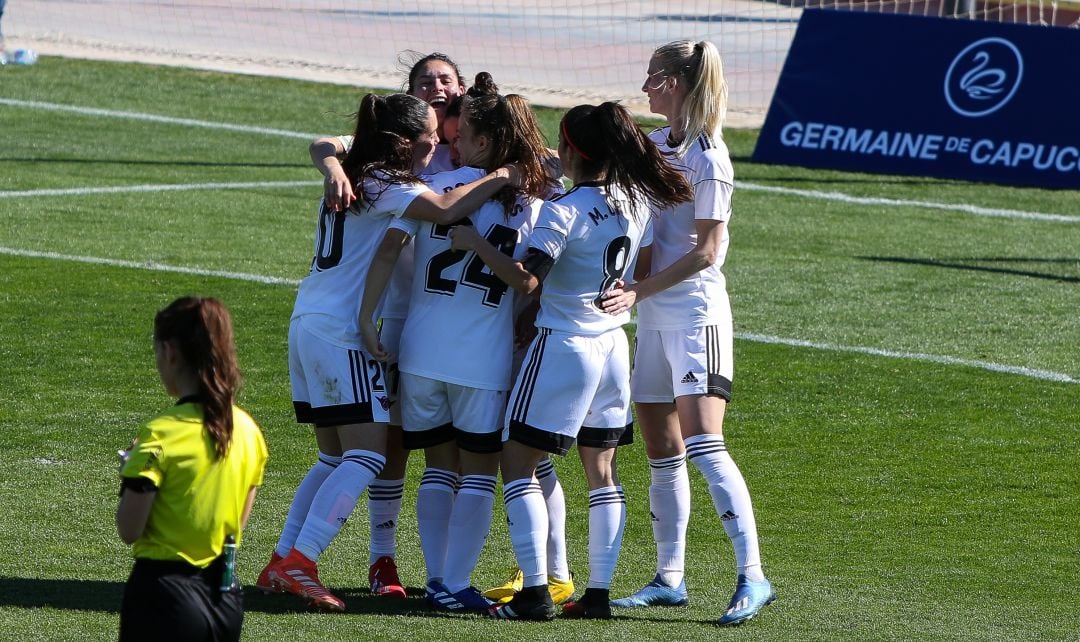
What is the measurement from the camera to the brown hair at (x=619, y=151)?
527 centimetres

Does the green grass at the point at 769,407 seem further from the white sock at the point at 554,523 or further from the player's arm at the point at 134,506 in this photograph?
the player's arm at the point at 134,506

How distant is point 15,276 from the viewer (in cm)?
1096

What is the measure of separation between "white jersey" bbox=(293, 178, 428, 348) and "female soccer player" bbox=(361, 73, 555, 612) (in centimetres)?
9

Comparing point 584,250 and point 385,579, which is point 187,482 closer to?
point 584,250

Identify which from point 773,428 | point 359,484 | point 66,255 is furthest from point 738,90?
point 359,484

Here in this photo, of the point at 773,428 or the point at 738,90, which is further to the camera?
the point at 738,90

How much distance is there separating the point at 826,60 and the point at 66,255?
8.17 metres

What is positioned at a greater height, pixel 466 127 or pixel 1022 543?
pixel 466 127

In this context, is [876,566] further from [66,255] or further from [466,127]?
[66,255]

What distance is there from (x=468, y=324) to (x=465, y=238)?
300mm

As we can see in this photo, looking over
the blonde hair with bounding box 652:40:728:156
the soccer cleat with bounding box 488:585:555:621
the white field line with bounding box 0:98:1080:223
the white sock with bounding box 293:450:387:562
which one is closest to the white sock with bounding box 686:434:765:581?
the soccer cleat with bounding box 488:585:555:621

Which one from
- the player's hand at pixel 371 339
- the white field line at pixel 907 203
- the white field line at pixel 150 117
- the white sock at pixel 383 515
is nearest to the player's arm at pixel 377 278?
the player's hand at pixel 371 339

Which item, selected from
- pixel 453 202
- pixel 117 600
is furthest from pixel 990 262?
pixel 117 600

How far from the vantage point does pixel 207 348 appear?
384 cm
